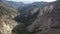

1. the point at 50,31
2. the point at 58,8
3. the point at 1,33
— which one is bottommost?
the point at 50,31

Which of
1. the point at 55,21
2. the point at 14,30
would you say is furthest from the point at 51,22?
the point at 14,30

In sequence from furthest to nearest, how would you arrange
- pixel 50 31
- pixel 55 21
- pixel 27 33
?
pixel 27 33 → pixel 55 21 → pixel 50 31

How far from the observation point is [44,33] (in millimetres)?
41312

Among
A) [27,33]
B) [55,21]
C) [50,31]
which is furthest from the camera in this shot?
[27,33]

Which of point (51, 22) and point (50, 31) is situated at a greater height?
point (51, 22)

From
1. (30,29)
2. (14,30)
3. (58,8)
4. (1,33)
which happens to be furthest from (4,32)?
(58,8)

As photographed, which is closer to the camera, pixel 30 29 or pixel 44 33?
pixel 44 33

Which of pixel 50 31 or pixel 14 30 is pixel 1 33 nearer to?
pixel 14 30

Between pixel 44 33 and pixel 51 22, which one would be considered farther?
pixel 51 22

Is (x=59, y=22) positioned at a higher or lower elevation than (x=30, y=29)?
lower

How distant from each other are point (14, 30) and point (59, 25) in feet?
45.1

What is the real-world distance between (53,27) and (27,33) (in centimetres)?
824

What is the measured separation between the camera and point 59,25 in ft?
136

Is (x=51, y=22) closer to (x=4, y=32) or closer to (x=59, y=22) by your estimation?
(x=59, y=22)
